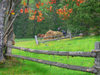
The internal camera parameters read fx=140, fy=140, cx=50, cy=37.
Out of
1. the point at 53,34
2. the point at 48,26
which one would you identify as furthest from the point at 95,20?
the point at 48,26

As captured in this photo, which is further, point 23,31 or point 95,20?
point 23,31

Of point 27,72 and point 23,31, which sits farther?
point 23,31

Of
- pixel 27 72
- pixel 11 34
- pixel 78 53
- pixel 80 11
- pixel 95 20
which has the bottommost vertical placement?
pixel 27 72

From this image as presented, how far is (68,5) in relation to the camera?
19219 millimetres

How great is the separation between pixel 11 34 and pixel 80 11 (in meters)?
12.2

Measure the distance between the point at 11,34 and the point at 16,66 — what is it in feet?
6.24

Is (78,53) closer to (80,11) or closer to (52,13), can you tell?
(80,11)

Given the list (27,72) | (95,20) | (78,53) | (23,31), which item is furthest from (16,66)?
(23,31)

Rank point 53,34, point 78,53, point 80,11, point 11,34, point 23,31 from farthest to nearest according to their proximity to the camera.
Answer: point 23,31
point 53,34
point 80,11
point 11,34
point 78,53

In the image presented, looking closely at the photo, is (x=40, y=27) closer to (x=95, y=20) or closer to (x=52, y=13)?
(x=52, y=13)

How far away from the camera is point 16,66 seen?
231 inches

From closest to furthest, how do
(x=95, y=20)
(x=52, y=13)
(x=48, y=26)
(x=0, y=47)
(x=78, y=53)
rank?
(x=78, y=53) → (x=0, y=47) → (x=95, y=20) → (x=52, y=13) → (x=48, y=26)

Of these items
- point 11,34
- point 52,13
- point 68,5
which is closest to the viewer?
point 11,34

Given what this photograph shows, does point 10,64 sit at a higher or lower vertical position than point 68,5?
lower
